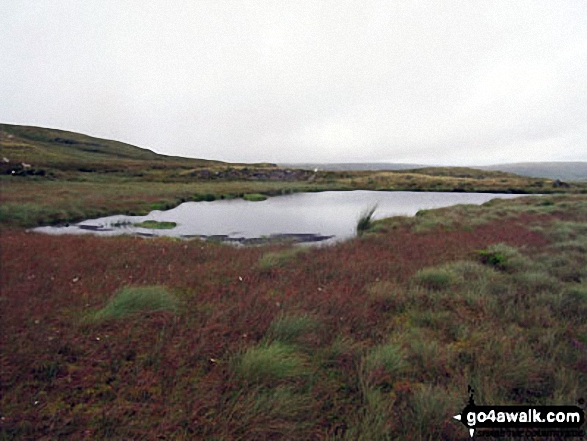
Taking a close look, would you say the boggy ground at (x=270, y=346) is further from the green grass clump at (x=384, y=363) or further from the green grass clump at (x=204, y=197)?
the green grass clump at (x=204, y=197)

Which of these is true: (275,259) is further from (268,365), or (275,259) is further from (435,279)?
(268,365)

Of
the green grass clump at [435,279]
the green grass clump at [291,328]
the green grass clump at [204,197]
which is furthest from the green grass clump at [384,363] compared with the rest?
the green grass clump at [204,197]

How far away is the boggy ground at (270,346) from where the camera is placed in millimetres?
2867

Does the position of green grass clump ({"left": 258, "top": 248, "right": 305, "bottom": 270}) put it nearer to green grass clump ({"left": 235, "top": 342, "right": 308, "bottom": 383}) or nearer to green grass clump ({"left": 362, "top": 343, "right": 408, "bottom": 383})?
green grass clump ({"left": 235, "top": 342, "right": 308, "bottom": 383})

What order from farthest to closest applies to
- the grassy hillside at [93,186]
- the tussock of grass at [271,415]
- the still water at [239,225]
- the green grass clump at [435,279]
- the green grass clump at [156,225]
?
1. the green grass clump at [156,225]
2. the still water at [239,225]
3. the green grass clump at [435,279]
4. the grassy hillside at [93,186]
5. the tussock of grass at [271,415]

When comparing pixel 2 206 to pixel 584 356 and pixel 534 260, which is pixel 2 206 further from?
pixel 534 260

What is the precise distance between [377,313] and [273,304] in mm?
1819

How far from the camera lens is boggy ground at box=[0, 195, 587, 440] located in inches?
113

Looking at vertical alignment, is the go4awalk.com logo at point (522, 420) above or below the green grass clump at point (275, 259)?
below

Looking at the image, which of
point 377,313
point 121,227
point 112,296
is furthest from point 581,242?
point 121,227

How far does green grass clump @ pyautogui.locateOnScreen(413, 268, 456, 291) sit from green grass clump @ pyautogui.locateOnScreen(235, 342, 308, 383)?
419 centimetres

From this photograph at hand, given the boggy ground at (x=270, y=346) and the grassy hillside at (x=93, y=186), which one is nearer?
the boggy ground at (x=270, y=346)

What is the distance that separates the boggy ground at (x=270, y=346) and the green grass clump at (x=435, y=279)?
0.03 meters

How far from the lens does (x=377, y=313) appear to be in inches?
209
